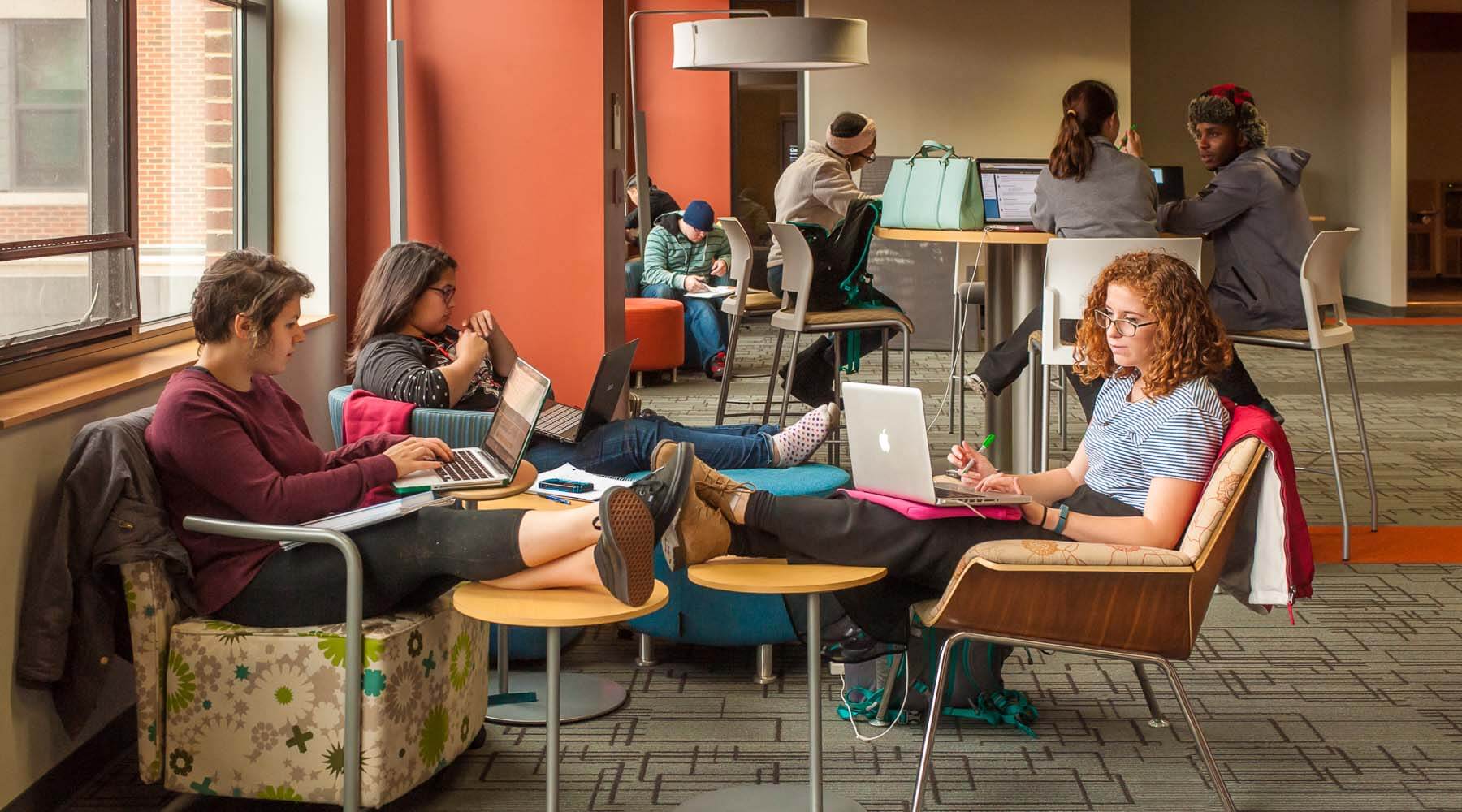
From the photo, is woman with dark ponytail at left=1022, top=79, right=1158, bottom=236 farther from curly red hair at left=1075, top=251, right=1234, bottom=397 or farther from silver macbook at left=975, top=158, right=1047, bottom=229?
curly red hair at left=1075, top=251, right=1234, bottom=397

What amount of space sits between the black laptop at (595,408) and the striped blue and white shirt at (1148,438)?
1270mm

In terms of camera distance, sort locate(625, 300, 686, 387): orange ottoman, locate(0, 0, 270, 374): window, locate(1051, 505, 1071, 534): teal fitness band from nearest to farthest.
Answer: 1. locate(1051, 505, 1071, 534): teal fitness band
2. locate(0, 0, 270, 374): window
3. locate(625, 300, 686, 387): orange ottoman

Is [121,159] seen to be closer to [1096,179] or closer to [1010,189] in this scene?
[1096,179]

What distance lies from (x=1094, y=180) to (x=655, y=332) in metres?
4.37

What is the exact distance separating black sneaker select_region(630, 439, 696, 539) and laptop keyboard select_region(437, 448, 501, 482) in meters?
0.54

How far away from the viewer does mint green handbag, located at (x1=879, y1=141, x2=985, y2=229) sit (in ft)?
17.1

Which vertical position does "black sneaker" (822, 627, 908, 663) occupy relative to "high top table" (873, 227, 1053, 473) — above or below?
below

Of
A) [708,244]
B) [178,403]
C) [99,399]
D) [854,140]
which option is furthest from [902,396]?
[708,244]

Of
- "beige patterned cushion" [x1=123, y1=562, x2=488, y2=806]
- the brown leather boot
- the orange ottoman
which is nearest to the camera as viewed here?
"beige patterned cushion" [x1=123, y1=562, x2=488, y2=806]

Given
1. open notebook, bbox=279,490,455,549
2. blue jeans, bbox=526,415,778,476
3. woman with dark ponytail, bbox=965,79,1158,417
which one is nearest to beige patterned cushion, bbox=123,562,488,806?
open notebook, bbox=279,490,455,549

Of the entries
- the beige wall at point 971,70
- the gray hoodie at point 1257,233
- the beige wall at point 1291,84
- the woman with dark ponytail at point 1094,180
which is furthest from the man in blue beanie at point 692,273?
the beige wall at point 1291,84

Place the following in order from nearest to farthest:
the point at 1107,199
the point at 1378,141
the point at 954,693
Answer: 1. the point at 954,693
2. the point at 1107,199
3. the point at 1378,141

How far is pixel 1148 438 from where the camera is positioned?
2984mm

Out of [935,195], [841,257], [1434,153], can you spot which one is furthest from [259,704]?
[1434,153]
